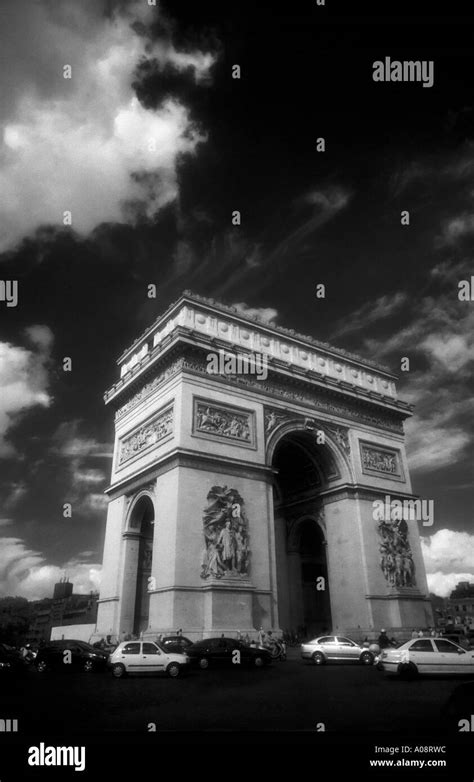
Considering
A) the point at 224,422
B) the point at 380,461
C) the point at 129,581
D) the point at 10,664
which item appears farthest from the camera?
the point at 380,461

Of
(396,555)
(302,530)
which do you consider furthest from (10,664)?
(396,555)

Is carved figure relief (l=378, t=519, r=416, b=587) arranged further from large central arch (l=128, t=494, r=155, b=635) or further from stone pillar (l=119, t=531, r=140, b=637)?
stone pillar (l=119, t=531, r=140, b=637)

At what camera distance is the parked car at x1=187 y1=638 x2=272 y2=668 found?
17.9m

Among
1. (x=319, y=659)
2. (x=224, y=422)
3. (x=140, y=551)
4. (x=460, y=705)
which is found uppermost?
(x=224, y=422)

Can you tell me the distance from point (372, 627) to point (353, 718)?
68.2 feet

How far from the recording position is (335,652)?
19.9 metres

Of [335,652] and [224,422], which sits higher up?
[224,422]

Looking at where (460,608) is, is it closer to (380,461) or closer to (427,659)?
(380,461)

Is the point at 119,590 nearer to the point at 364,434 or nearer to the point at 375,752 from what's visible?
the point at 364,434

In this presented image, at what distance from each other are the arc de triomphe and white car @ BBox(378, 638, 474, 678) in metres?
8.39

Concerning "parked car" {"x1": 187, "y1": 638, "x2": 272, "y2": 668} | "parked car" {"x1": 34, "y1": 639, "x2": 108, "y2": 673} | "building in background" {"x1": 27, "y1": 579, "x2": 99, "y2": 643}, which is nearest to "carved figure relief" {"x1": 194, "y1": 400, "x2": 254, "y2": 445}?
"parked car" {"x1": 187, "y1": 638, "x2": 272, "y2": 668}

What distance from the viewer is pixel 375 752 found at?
215 inches

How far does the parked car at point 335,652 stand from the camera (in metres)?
19.8

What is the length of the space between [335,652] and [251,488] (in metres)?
8.33
